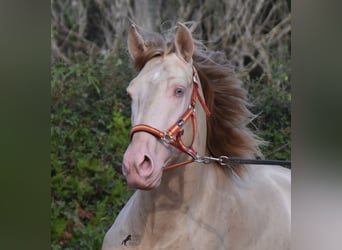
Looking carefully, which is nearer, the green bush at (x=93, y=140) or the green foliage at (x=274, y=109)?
the green bush at (x=93, y=140)

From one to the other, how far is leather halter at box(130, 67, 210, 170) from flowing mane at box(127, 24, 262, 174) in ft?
0.58

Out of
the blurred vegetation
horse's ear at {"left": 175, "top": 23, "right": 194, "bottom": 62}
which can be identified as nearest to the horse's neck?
horse's ear at {"left": 175, "top": 23, "right": 194, "bottom": 62}

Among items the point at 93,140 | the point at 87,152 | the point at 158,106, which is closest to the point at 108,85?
the point at 93,140

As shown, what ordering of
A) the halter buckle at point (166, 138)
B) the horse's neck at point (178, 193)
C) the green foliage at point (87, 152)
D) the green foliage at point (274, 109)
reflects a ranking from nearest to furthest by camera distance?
the halter buckle at point (166, 138)
the horse's neck at point (178, 193)
the green foliage at point (87, 152)
the green foliage at point (274, 109)

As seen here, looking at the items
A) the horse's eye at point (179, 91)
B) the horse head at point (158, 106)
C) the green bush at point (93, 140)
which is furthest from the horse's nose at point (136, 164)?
the green bush at point (93, 140)

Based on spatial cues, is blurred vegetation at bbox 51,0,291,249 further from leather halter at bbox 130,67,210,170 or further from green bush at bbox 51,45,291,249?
leather halter at bbox 130,67,210,170

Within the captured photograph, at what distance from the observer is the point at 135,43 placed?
3064mm

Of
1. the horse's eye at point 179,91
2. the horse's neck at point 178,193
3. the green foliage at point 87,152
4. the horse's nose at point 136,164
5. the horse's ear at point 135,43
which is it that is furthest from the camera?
the green foliage at point 87,152

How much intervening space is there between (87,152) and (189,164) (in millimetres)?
2548

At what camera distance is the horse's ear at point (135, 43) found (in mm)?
3045

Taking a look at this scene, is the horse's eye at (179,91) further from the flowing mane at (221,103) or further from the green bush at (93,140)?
the green bush at (93,140)
